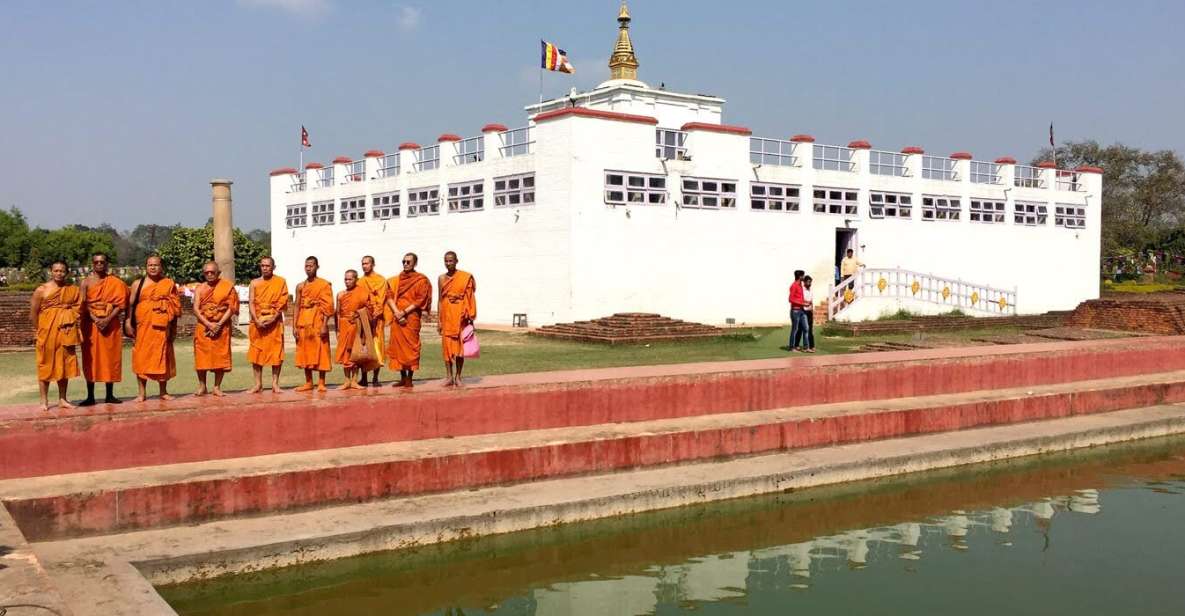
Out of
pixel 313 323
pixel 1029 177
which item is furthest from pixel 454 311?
pixel 1029 177

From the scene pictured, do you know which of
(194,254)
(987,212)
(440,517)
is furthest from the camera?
(194,254)

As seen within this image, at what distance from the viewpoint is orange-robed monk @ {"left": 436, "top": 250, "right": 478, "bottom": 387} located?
29.2 feet

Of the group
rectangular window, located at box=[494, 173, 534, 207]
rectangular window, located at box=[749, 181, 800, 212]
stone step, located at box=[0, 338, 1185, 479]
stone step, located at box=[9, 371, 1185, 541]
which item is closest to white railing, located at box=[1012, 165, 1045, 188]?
rectangular window, located at box=[749, 181, 800, 212]

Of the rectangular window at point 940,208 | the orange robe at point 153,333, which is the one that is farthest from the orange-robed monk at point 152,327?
the rectangular window at point 940,208

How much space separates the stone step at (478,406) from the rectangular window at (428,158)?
13833 millimetres

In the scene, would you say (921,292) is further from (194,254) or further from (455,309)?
(194,254)

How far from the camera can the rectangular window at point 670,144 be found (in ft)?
67.9

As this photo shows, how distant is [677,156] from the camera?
2094cm

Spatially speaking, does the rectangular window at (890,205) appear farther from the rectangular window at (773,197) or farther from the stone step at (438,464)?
the stone step at (438,464)

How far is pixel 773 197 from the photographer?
2264 centimetres

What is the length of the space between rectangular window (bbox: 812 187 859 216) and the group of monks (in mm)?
15877

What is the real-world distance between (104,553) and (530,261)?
14.8m

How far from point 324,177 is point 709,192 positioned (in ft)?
40.3

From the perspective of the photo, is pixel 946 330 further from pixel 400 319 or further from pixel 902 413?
pixel 400 319
